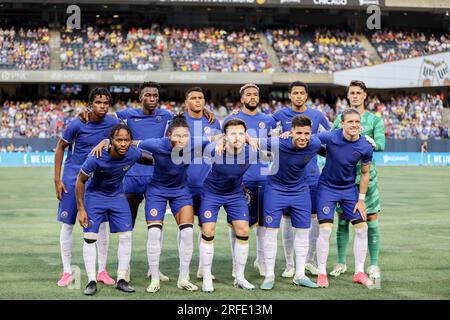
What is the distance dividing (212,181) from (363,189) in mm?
1786

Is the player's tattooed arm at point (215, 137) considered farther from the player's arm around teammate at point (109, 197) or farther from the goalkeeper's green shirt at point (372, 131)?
the goalkeeper's green shirt at point (372, 131)

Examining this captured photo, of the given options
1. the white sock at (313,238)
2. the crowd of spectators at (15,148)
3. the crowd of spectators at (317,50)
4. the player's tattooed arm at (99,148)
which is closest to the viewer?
the player's tattooed arm at (99,148)

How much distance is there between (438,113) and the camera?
4353cm

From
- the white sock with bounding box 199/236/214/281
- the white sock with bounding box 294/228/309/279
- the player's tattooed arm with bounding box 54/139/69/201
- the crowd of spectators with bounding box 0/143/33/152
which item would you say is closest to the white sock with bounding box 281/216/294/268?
the white sock with bounding box 294/228/309/279

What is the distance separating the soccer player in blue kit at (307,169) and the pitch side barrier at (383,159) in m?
28.1

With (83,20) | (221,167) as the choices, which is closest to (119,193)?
(221,167)

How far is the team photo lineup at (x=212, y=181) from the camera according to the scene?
796 centimetres

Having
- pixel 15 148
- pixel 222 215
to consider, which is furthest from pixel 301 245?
pixel 15 148

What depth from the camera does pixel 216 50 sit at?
150 ft

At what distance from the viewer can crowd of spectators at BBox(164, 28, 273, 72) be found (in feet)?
145

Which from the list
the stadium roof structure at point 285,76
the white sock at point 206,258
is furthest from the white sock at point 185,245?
the stadium roof structure at point 285,76

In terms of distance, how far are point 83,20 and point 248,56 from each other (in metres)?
10.7

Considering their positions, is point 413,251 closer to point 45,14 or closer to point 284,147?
point 284,147

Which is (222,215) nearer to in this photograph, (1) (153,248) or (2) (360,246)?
(2) (360,246)
